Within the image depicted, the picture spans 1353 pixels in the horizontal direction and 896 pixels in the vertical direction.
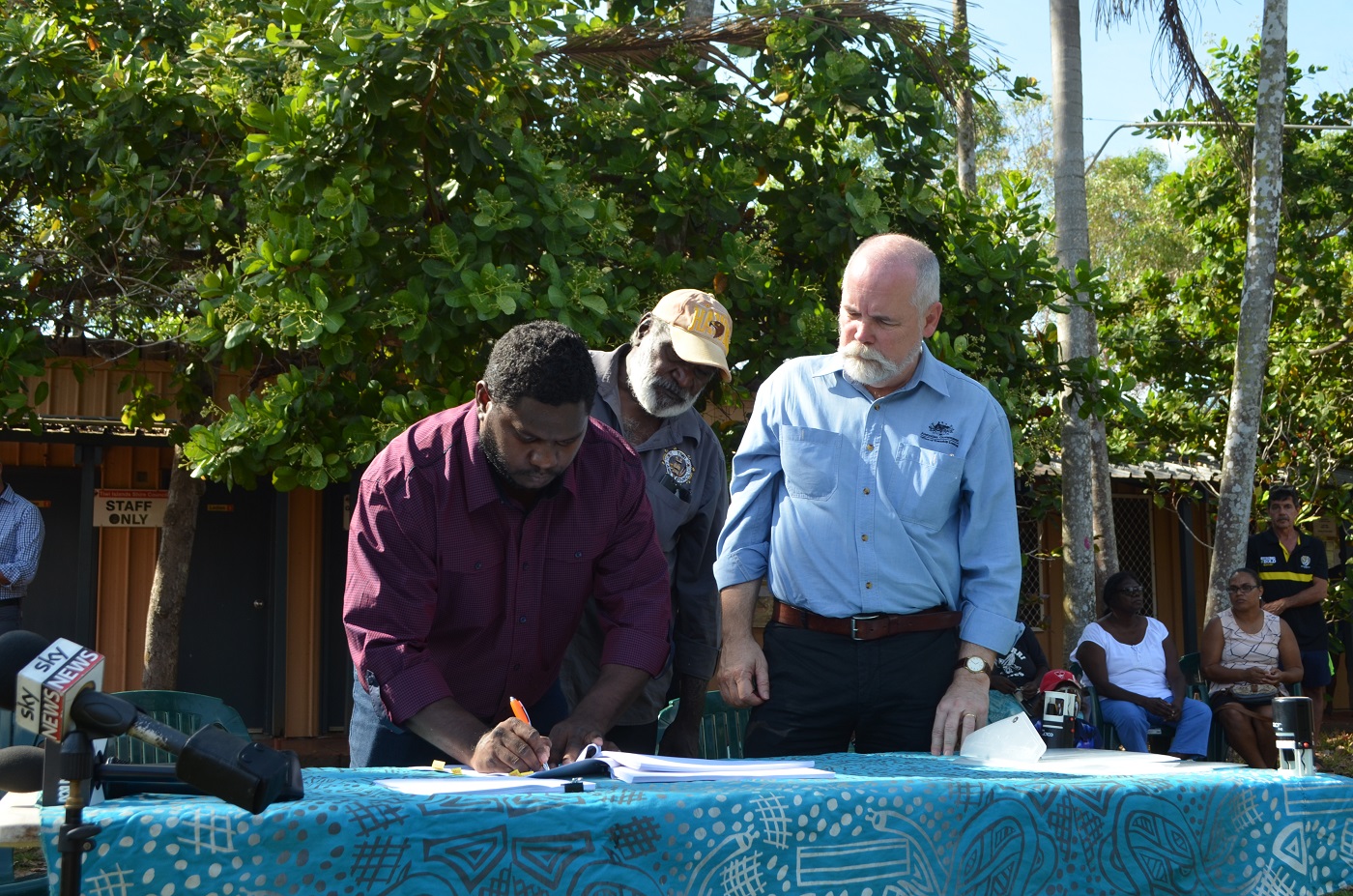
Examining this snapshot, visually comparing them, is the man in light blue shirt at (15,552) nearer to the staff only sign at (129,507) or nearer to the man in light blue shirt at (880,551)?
the staff only sign at (129,507)

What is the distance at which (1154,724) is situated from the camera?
813 centimetres

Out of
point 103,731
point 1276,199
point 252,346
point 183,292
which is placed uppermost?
point 1276,199

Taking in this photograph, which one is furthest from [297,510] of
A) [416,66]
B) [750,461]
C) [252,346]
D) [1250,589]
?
[750,461]

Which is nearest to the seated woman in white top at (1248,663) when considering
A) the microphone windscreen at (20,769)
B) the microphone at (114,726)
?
the microphone windscreen at (20,769)

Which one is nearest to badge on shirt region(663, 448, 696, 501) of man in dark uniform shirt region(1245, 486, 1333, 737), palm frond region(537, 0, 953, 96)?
palm frond region(537, 0, 953, 96)

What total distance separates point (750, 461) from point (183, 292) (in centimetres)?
498

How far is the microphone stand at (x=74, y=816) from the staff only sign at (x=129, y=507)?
384 inches

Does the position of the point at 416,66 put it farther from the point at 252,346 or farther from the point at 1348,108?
the point at 1348,108

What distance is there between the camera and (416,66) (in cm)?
532

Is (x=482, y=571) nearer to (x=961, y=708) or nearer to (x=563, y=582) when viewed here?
(x=563, y=582)

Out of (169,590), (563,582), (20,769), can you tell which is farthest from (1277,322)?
(20,769)

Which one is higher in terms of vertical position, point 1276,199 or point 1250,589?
point 1276,199

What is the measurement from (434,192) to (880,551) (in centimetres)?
332

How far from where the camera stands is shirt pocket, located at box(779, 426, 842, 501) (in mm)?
3508
